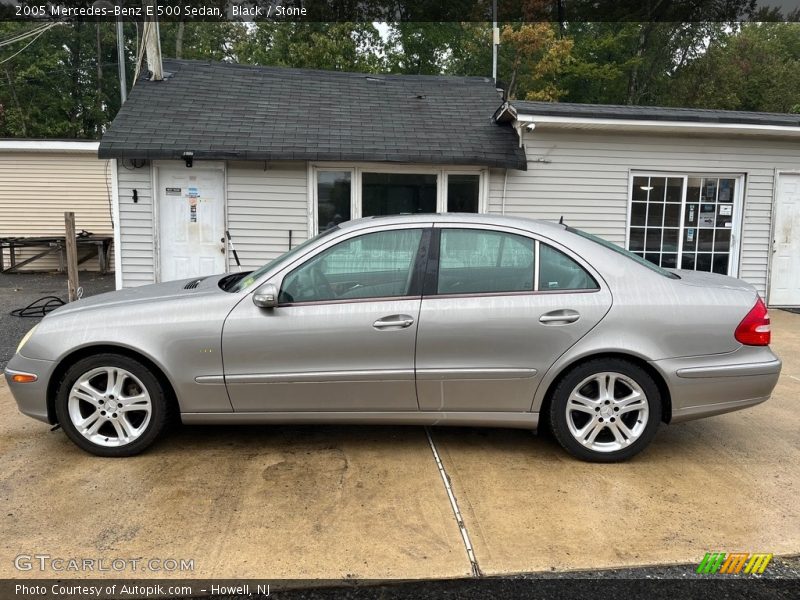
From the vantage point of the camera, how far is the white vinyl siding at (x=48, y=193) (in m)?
14.4

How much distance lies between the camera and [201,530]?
2.96 m

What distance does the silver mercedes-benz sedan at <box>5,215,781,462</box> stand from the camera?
3.61 metres

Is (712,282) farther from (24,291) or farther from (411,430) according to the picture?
(24,291)

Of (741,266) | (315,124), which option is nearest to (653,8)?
(741,266)

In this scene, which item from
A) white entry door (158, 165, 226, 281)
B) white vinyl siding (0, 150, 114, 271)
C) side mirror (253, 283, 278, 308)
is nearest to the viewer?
side mirror (253, 283, 278, 308)

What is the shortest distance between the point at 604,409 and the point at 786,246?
26.2ft

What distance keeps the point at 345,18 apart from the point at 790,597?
3141 centimetres

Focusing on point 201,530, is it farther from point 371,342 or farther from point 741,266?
point 741,266

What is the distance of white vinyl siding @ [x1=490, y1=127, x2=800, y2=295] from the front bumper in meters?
6.95

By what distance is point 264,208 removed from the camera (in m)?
9.00

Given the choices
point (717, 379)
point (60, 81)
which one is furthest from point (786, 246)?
point (60, 81)

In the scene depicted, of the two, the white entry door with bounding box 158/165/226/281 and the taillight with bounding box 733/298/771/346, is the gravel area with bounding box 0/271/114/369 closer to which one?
the white entry door with bounding box 158/165/226/281

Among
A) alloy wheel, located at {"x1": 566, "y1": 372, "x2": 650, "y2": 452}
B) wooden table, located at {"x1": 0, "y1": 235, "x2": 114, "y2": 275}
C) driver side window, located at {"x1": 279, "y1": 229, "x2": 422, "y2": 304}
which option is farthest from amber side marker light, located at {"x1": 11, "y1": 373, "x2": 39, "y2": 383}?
wooden table, located at {"x1": 0, "y1": 235, "x2": 114, "y2": 275}

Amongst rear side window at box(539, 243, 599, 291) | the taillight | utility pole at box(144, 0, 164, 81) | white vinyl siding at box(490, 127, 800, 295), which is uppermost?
utility pole at box(144, 0, 164, 81)
